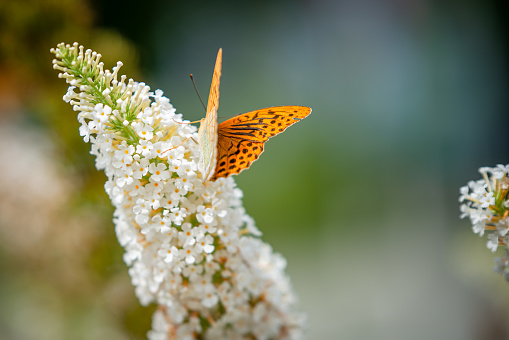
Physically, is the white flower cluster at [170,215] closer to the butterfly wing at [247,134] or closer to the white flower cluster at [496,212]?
the butterfly wing at [247,134]

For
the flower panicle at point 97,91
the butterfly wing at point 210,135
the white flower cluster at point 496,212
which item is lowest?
the white flower cluster at point 496,212

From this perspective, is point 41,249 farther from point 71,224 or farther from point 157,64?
point 157,64

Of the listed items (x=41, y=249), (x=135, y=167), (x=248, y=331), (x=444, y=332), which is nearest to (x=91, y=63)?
(x=135, y=167)

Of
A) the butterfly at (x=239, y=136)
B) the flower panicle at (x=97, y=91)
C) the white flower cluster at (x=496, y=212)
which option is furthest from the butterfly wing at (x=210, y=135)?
the white flower cluster at (x=496, y=212)

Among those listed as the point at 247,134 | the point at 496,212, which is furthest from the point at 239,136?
the point at 496,212

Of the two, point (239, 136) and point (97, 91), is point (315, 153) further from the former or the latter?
point (97, 91)

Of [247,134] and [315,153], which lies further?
[315,153]
